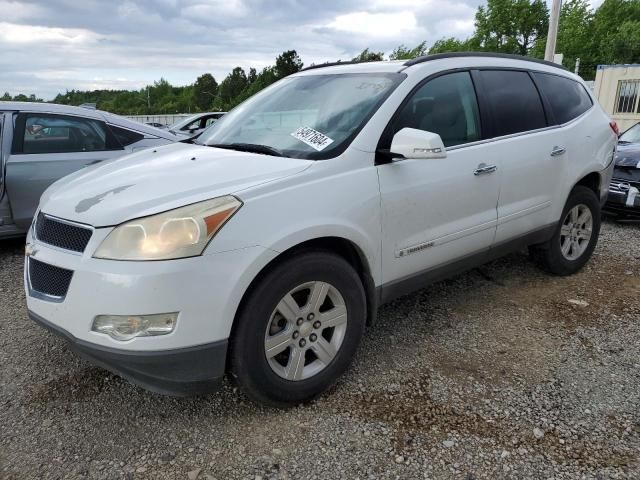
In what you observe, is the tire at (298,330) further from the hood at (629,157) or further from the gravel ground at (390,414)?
the hood at (629,157)

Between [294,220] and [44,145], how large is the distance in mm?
3869

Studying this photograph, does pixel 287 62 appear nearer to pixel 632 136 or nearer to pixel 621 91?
pixel 621 91

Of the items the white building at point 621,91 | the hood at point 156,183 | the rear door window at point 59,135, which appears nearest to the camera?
the hood at point 156,183

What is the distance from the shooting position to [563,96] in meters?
4.22

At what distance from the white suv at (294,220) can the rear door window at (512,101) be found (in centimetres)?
1

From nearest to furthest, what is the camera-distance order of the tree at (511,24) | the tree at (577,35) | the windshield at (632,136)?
the windshield at (632,136)
the tree at (577,35)
the tree at (511,24)

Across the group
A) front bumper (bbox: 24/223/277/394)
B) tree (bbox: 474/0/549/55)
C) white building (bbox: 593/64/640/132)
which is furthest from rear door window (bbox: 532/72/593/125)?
tree (bbox: 474/0/549/55)

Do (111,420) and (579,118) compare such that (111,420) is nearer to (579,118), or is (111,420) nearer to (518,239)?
(518,239)

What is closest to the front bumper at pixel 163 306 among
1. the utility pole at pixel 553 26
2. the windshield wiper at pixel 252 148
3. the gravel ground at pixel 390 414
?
the gravel ground at pixel 390 414

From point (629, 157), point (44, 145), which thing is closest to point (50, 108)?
point (44, 145)

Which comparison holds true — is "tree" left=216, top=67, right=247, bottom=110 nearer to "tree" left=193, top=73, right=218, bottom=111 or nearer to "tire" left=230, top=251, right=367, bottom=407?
"tree" left=193, top=73, right=218, bottom=111

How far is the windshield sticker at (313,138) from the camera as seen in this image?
277 cm

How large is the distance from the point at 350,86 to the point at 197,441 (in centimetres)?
217

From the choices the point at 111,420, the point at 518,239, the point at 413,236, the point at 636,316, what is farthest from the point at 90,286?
the point at 636,316
